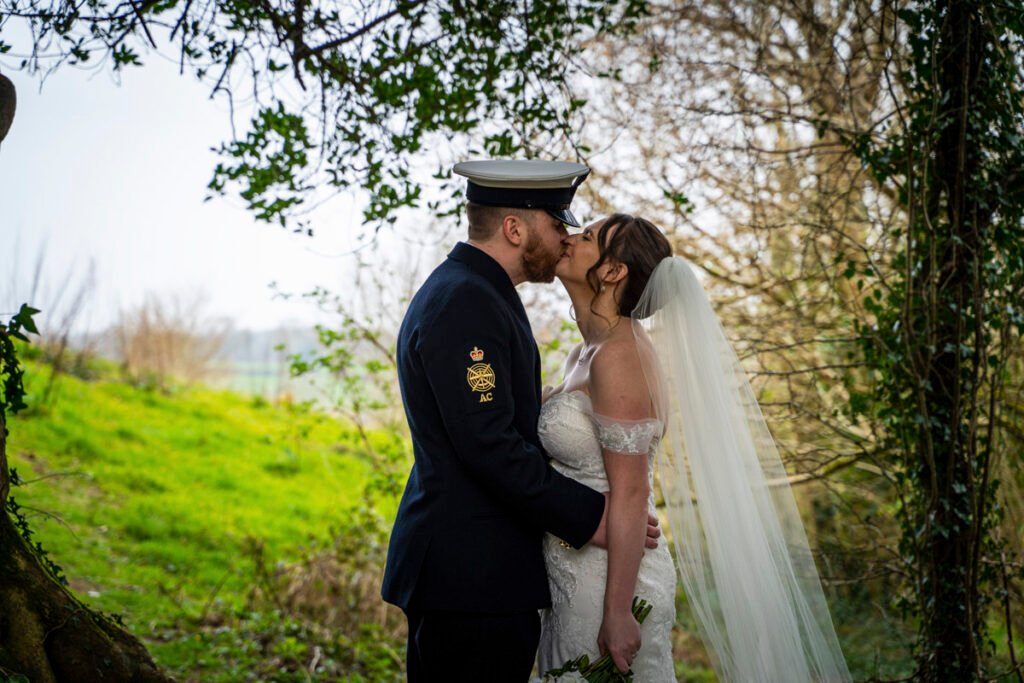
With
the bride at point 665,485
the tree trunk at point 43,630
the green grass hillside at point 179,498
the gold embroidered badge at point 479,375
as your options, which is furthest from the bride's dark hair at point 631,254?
the green grass hillside at point 179,498

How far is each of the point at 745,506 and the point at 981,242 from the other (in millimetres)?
1659

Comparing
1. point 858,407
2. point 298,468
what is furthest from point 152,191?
point 858,407

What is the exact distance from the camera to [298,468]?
9.30 m

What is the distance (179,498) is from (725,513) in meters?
6.44

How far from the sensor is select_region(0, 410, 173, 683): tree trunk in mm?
2293

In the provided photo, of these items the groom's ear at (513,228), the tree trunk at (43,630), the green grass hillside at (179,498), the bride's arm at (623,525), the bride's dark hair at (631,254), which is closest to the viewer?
the tree trunk at (43,630)

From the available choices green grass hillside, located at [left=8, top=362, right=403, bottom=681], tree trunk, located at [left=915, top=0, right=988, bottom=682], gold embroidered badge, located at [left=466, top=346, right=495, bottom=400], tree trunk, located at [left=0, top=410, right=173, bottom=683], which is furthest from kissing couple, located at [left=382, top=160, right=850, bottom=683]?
green grass hillside, located at [left=8, top=362, right=403, bottom=681]

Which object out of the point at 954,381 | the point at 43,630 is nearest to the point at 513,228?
the point at 43,630

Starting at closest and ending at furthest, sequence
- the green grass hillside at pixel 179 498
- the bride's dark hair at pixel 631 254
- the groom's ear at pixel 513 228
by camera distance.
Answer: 1. the groom's ear at pixel 513 228
2. the bride's dark hair at pixel 631 254
3. the green grass hillside at pixel 179 498

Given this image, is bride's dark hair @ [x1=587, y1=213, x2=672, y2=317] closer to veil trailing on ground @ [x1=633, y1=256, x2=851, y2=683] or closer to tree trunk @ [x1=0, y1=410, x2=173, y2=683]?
veil trailing on ground @ [x1=633, y1=256, x2=851, y2=683]

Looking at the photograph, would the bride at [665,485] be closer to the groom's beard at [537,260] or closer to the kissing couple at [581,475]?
the kissing couple at [581,475]

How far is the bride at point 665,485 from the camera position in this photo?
2.44 meters

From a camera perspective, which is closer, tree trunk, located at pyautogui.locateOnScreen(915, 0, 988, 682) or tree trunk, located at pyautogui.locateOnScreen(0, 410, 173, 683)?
tree trunk, located at pyautogui.locateOnScreen(0, 410, 173, 683)

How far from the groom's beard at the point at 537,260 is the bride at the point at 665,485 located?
0.12 m
